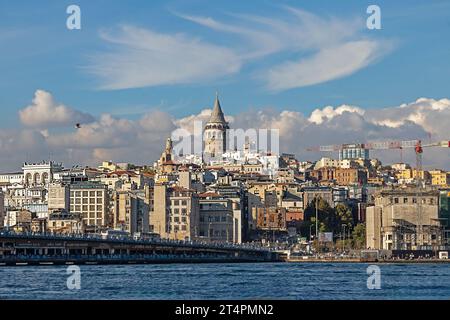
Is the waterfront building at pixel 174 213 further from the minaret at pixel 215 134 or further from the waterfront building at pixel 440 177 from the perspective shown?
the minaret at pixel 215 134

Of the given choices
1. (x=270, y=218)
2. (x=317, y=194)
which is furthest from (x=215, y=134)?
(x=270, y=218)

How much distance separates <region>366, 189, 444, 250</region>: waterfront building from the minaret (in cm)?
8236

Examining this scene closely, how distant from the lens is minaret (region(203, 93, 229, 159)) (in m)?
167

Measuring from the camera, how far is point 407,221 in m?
82.3

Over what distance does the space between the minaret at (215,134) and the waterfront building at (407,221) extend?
270ft

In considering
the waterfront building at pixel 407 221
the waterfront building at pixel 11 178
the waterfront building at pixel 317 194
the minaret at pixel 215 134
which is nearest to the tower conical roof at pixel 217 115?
the minaret at pixel 215 134

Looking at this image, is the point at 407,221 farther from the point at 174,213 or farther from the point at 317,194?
the point at 317,194

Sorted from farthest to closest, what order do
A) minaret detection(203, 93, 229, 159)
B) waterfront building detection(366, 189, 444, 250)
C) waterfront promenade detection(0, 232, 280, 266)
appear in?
minaret detection(203, 93, 229, 159) < waterfront building detection(366, 189, 444, 250) < waterfront promenade detection(0, 232, 280, 266)

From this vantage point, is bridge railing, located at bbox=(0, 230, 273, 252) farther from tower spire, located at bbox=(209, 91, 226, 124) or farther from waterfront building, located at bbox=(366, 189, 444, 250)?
tower spire, located at bbox=(209, 91, 226, 124)

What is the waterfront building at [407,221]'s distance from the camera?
81.4 meters

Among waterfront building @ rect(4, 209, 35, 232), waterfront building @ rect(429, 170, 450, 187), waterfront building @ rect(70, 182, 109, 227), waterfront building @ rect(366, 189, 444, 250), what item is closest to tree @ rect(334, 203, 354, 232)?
Result: waterfront building @ rect(366, 189, 444, 250)

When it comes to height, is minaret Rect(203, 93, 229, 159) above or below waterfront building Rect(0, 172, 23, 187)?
above

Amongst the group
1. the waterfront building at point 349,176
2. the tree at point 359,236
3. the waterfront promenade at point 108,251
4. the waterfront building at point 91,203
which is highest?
the waterfront building at point 349,176
